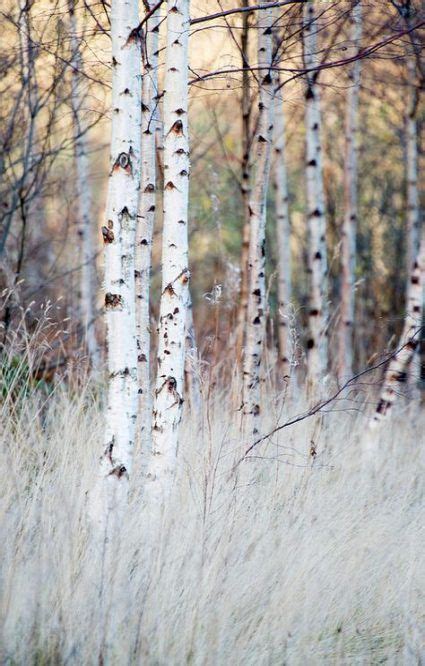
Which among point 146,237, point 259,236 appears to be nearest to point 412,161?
point 259,236

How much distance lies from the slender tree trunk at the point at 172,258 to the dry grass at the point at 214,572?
218 millimetres

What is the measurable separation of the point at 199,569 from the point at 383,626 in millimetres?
894

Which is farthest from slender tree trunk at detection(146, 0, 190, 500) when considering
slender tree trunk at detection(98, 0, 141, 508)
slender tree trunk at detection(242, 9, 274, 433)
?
slender tree trunk at detection(242, 9, 274, 433)

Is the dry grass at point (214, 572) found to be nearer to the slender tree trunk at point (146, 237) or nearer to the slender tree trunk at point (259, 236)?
the slender tree trunk at point (146, 237)

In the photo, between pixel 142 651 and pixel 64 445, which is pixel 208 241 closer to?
pixel 64 445

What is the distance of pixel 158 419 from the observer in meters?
3.69

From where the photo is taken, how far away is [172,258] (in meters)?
3.62

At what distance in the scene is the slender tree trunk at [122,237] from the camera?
3211mm

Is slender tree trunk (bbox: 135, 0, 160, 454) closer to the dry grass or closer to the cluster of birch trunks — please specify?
the cluster of birch trunks

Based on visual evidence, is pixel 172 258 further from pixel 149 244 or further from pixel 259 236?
pixel 259 236

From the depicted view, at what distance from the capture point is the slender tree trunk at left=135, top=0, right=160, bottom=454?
14.0ft

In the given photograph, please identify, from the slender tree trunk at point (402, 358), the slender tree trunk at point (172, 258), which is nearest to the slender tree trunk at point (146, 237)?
the slender tree trunk at point (172, 258)

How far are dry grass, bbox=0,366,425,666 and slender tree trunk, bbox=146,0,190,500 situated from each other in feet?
0.71

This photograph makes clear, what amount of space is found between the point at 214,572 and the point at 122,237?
1450 millimetres
